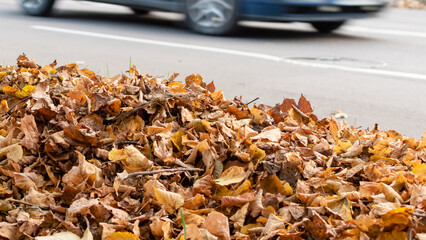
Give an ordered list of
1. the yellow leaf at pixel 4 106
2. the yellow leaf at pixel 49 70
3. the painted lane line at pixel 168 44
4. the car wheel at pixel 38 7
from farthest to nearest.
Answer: the car wheel at pixel 38 7 < the painted lane line at pixel 168 44 < the yellow leaf at pixel 49 70 < the yellow leaf at pixel 4 106

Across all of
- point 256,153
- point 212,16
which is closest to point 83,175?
point 256,153

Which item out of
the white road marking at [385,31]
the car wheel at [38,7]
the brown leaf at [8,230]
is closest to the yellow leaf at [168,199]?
the brown leaf at [8,230]

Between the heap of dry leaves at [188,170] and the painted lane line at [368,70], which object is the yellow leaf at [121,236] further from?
the painted lane line at [368,70]

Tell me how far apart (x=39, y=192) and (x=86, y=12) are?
9284 millimetres

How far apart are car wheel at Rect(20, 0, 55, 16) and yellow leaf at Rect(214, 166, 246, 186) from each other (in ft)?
28.0

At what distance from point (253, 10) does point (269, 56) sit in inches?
50.2

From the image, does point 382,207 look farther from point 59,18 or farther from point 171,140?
point 59,18

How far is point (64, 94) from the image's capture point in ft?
9.40

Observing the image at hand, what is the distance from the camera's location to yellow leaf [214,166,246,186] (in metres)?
2.20

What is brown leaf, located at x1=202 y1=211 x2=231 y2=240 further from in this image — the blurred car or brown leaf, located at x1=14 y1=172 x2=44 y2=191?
the blurred car

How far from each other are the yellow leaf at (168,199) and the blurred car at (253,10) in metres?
6.06

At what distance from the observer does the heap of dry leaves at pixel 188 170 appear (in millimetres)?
1979

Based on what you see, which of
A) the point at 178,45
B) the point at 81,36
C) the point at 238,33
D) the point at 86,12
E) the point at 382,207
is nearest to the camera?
the point at 382,207

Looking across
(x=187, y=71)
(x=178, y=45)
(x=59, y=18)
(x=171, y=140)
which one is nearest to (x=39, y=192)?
(x=171, y=140)
